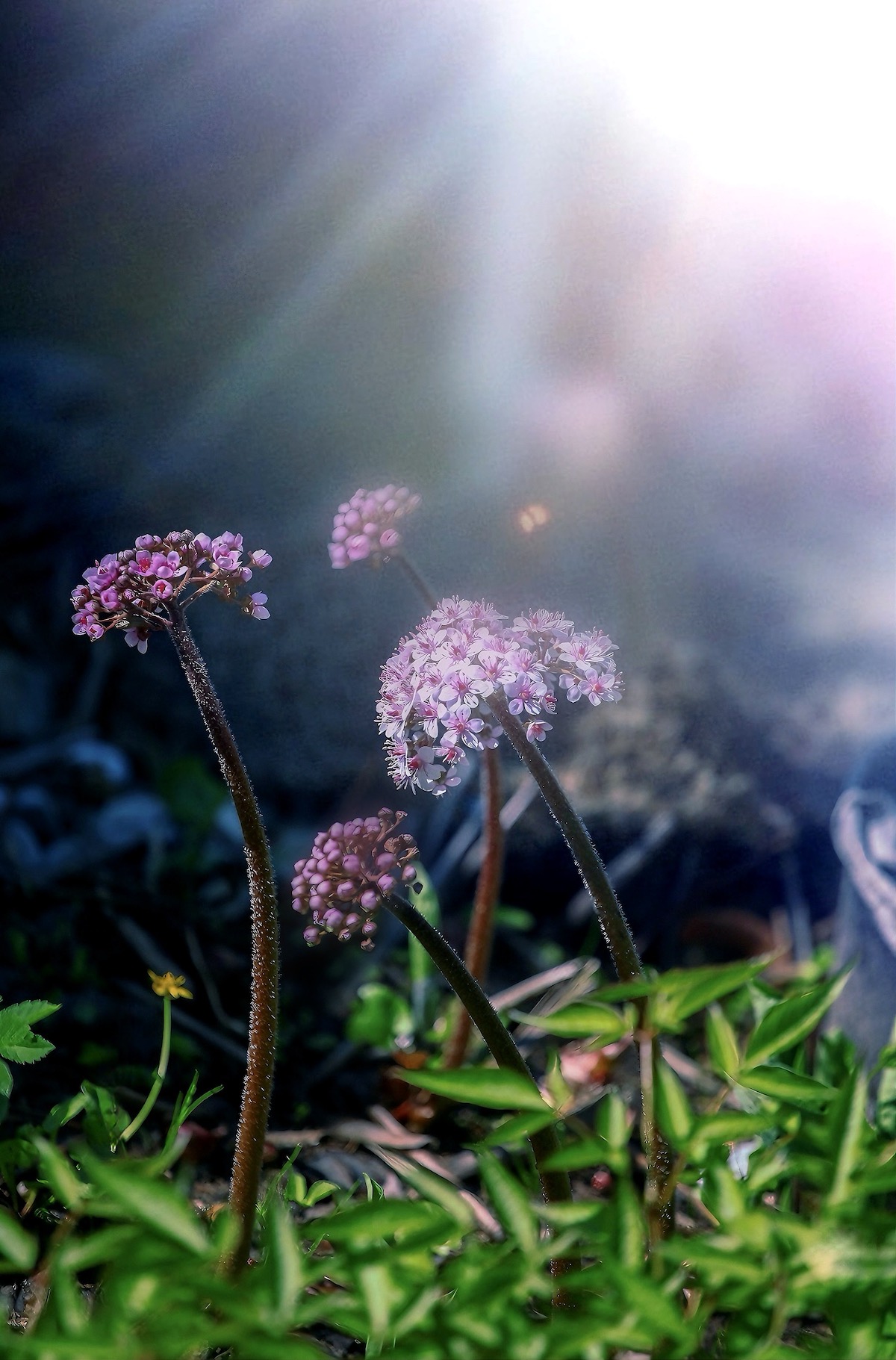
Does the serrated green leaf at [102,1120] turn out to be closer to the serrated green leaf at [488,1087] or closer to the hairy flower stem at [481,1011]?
the hairy flower stem at [481,1011]

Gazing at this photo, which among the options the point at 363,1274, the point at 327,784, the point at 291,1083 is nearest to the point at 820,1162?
the point at 363,1274

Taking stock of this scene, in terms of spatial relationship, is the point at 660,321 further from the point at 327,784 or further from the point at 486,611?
the point at 327,784

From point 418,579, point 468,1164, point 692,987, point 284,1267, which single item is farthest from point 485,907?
point 284,1267

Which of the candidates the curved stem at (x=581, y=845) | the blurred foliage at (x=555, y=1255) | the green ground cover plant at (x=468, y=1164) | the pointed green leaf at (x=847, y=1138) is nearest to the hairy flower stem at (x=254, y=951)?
the green ground cover plant at (x=468, y=1164)

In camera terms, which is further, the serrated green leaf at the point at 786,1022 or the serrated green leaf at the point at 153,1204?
the serrated green leaf at the point at 786,1022

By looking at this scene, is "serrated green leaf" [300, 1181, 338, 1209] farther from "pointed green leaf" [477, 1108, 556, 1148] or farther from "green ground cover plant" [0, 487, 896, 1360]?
"pointed green leaf" [477, 1108, 556, 1148]

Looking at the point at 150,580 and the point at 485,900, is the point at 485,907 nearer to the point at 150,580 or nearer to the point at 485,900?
the point at 485,900
